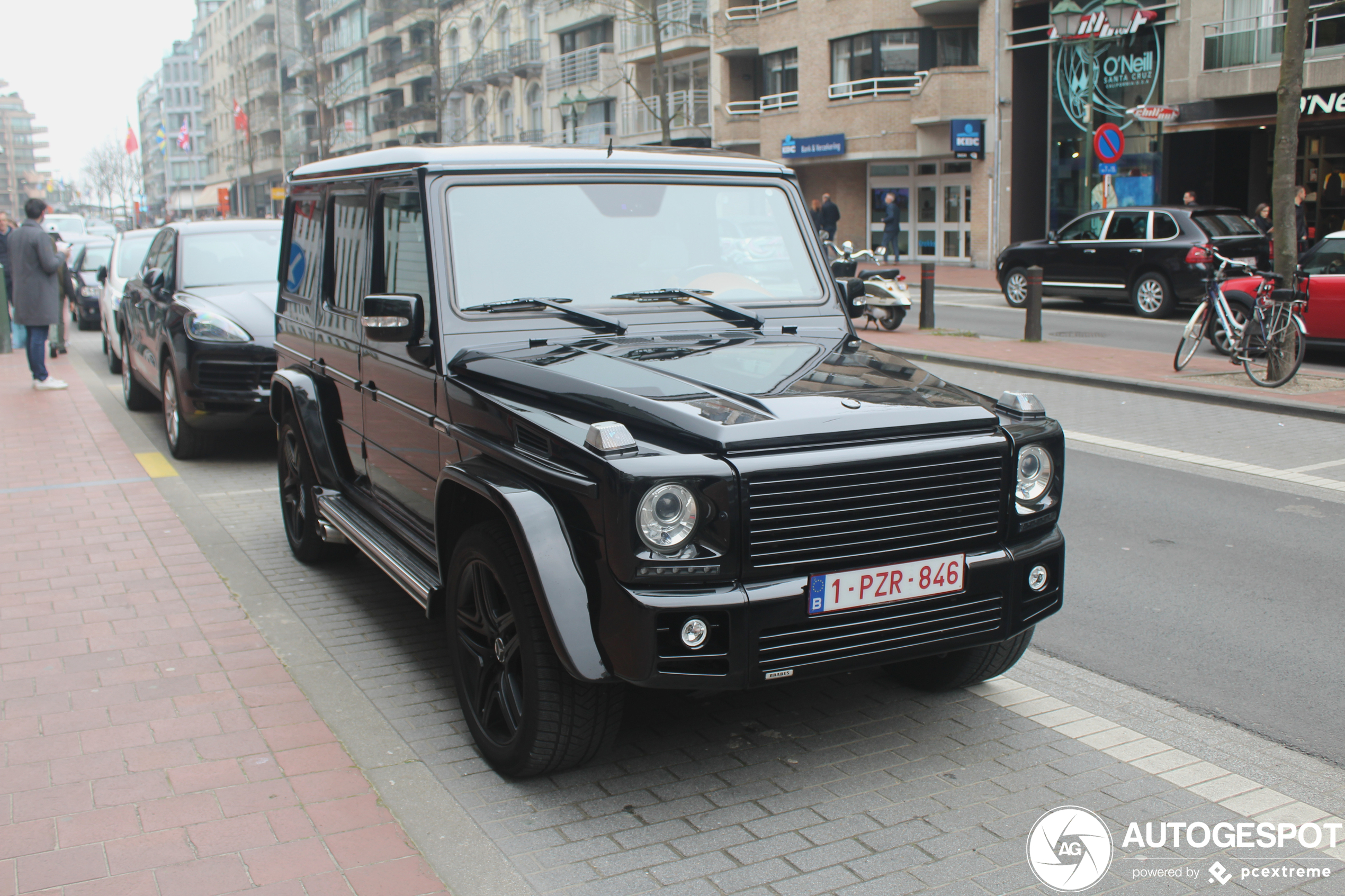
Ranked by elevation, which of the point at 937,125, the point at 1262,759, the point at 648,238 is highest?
the point at 937,125

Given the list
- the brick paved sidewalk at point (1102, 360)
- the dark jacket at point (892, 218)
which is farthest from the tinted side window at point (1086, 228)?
the dark jacket at point (892, 218)

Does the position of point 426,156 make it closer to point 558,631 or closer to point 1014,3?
point 558,631

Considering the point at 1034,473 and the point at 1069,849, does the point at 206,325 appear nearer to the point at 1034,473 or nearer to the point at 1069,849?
the point at 1034,473

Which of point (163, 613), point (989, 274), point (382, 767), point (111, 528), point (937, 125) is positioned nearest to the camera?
point (382, 767)

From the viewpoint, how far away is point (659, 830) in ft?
11.3

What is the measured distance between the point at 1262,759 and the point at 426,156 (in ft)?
11.8

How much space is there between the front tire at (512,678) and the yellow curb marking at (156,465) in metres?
5.47

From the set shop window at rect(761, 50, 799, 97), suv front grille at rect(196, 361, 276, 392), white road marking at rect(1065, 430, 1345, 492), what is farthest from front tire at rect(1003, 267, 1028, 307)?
shop window at rect(761, 50, 799, 97)

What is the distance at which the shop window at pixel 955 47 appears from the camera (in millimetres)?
35125

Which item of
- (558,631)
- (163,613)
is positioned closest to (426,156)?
(558,631)

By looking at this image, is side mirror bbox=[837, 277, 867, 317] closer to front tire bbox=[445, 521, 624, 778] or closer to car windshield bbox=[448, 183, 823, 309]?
car windshield bbox=[448, 183, 823, 309]

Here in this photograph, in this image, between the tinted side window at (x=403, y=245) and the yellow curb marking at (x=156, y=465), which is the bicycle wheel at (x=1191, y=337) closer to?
the yellow curb marking at (x=156, y=465)

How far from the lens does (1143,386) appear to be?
40.3ft

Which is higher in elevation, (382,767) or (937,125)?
(937,125)
